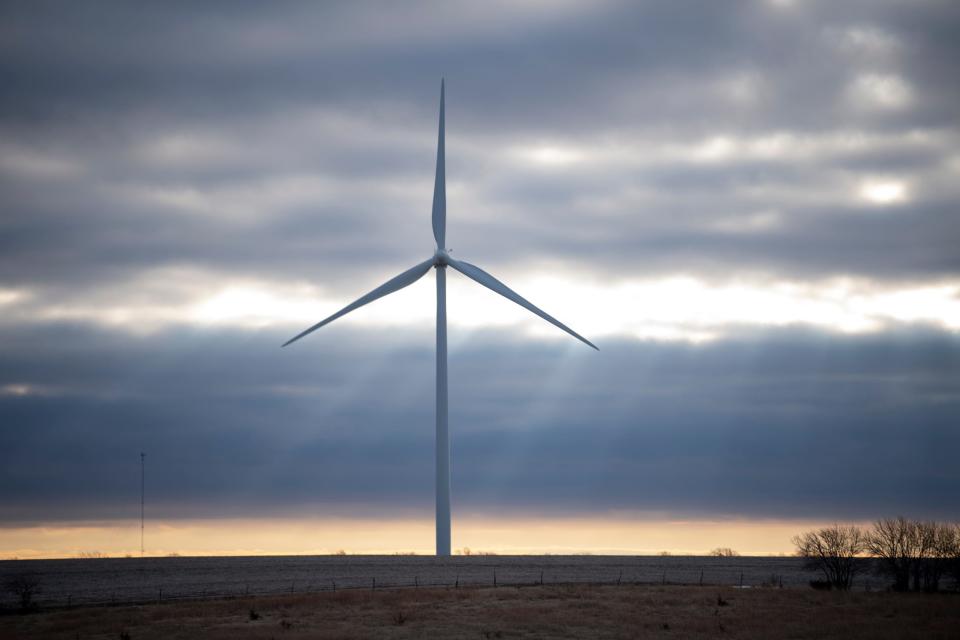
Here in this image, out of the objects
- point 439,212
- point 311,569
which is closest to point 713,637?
point 439,212

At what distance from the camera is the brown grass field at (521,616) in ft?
178

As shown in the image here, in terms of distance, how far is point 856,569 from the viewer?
262ft

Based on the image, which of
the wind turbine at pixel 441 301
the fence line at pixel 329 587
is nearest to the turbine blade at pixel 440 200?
the wind turbine at pixel 441 301

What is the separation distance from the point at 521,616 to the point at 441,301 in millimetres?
32764

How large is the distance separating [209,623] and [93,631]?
580 cm

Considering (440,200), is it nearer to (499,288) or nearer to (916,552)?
(499,288)

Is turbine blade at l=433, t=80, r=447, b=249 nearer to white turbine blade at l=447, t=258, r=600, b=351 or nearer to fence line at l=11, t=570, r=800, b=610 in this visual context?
white turbine blade at l=447, t=258, r=600, b=351

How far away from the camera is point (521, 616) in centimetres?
5819

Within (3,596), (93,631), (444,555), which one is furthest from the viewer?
(444,555)

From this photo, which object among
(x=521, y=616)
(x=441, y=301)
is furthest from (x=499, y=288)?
(x=521, y=616)

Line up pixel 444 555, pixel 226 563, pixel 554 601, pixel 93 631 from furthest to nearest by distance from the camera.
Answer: pixel 226 563 → pixel 444 555 → pixel 554 601 → pixel 93 631

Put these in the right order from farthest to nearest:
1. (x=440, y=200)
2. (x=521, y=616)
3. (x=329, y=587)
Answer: (x=440, y=200), (x=329, y=587), (x=521, y=616)

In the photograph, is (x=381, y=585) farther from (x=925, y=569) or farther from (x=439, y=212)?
(x=925, y=569)

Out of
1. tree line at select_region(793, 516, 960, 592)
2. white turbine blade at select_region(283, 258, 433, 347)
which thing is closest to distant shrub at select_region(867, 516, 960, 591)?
tree line at select_region(793, 516, 960, 592)
